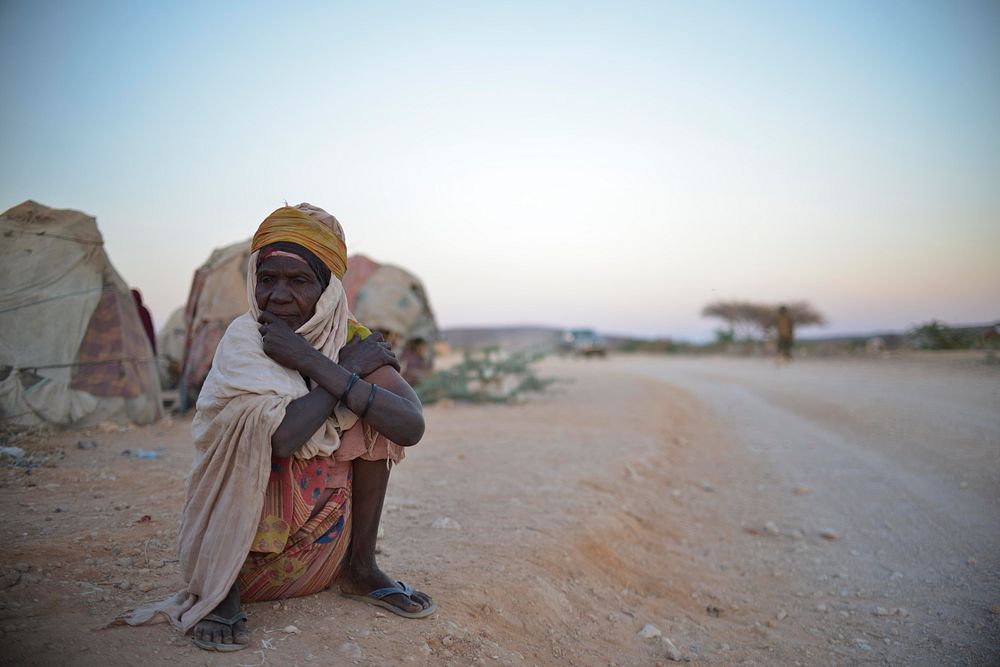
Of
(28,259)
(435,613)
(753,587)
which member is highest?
(28,259)

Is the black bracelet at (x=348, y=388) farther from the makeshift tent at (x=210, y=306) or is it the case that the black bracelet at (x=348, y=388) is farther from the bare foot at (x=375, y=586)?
the makeshift tent at (x=210, y=306)

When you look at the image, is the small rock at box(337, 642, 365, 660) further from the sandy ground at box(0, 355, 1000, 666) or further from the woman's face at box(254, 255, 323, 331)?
the woman's face at box(254, 255, 323, 331)

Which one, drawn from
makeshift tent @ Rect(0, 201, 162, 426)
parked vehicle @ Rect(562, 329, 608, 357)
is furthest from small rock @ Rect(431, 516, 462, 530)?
parked vehicle @ Rect(562, 329, 608, 357)

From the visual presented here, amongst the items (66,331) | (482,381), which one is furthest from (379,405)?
(482,381)

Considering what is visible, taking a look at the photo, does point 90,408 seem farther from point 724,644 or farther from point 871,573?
point 871,573

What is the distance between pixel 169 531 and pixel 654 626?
2422mm

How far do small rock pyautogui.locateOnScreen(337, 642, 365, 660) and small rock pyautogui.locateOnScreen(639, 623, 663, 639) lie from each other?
4.79 ft

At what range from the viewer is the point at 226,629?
2137 millimetres

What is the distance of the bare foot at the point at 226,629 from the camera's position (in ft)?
6.92

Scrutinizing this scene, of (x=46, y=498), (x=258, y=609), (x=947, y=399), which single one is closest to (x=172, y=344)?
(x=46, y=498)

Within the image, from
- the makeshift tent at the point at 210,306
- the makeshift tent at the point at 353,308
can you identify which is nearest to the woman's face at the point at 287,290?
the makeshift tent at the point at 353,308

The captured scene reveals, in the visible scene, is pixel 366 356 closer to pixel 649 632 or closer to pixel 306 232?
pixel 306 232

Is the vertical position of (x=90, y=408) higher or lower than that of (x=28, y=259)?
lower

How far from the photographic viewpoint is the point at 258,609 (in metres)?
2.40
